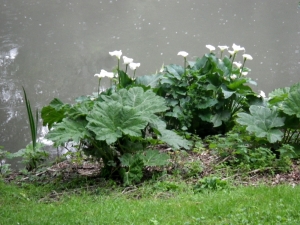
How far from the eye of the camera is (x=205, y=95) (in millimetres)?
5496

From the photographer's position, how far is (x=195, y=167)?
450cm

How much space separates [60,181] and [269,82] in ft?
14.3

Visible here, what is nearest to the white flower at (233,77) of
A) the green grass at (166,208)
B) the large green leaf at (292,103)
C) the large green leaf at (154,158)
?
the large green leaf at (292,103)

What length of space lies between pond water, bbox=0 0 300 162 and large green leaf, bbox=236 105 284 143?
2859 millimetres

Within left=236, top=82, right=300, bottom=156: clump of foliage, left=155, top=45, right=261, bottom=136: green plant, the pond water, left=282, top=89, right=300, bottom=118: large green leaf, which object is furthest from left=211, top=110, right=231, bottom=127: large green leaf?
the pond water

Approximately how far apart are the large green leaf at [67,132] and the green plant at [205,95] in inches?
56.4

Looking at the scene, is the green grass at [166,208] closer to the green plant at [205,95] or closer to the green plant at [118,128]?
the green plant at [118,128]

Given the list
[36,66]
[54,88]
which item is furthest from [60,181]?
[36,66]

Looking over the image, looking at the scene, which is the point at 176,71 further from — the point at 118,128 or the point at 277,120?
the point at 118,128

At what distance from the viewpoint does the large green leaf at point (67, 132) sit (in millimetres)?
4051

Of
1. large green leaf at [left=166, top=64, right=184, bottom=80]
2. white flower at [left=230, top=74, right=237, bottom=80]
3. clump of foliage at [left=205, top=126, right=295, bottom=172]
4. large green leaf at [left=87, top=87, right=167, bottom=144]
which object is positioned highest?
large green leaf at [left=166, top=64, right=184, bottom=80]

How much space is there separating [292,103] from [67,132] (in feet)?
7.54

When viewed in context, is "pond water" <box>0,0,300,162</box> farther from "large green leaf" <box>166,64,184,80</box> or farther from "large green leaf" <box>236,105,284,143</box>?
"large green leaf" <box>236,105,284,143</box>

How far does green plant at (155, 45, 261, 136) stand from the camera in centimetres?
539
